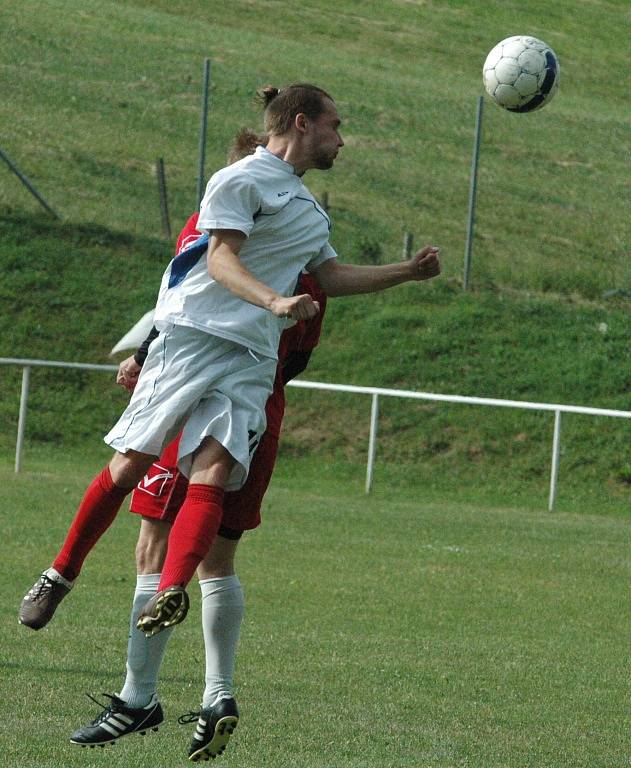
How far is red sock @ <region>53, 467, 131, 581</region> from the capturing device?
5301mm

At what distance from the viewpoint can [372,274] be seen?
17.6 ft

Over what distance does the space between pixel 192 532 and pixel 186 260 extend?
99 centimetres

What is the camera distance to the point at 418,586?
10.3m


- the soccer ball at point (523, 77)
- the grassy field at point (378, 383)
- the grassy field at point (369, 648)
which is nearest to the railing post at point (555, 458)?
the grassy field at point (378, 383)

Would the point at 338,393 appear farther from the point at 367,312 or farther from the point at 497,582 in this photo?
the point at 497,582

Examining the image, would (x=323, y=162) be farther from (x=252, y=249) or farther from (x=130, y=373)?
(x=130, y=373)

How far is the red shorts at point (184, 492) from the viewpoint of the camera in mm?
5340

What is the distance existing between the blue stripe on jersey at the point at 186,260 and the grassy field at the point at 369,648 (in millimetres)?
1835

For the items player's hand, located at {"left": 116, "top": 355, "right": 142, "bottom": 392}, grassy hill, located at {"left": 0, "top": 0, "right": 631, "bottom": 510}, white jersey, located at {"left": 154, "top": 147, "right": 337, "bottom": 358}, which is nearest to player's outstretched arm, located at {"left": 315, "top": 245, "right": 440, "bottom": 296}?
white jersey, located at {"left": 154, "top": 147, "right": 337, "bottom": 358}

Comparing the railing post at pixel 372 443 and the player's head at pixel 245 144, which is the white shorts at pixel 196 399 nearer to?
the player's head at pixel 245 144

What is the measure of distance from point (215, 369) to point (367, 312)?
1559 cm

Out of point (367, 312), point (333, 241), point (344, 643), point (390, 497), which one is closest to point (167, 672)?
point (344, 643)

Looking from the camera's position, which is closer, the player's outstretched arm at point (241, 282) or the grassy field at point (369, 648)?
the player's outstretched arm at point (241, 282)

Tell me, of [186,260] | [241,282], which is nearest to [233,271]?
[241,282]
